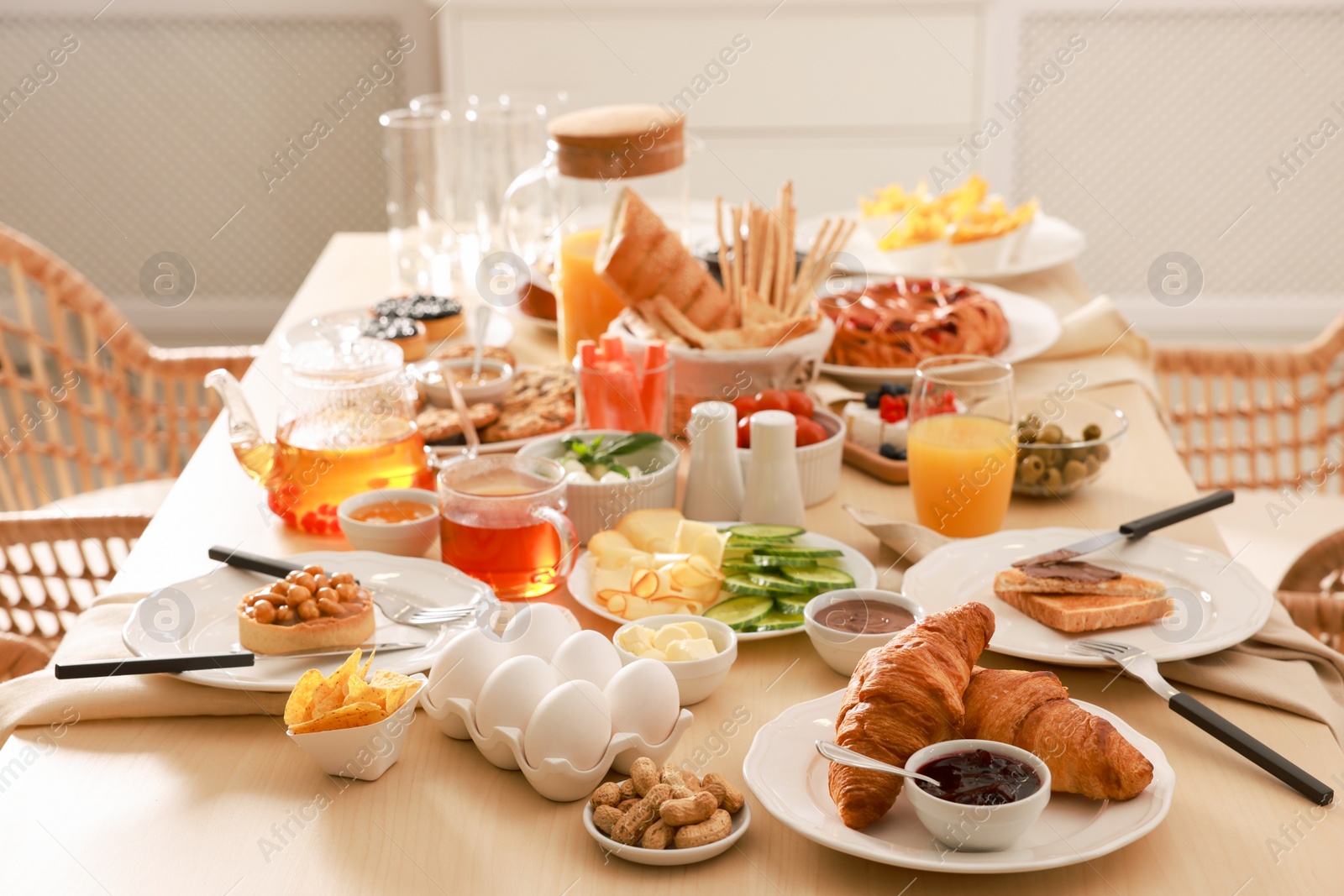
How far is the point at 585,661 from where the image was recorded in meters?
0.98

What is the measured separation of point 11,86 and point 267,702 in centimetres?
387

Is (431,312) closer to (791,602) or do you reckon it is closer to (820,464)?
(820,464)

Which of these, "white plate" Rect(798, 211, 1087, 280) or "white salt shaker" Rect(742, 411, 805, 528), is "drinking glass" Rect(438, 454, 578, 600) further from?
"white plate" Rect(798, 211, 1087, 280)

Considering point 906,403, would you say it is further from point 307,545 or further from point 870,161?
point 870,161

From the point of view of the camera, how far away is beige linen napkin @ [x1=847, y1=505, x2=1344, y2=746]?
1034 mm

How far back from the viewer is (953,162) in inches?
150

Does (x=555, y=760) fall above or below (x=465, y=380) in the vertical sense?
below

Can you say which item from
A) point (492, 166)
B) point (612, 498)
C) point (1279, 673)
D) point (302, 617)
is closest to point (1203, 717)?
point (1279, 673)

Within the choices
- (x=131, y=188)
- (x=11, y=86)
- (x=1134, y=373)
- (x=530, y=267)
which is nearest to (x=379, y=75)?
(x=131, y=188)

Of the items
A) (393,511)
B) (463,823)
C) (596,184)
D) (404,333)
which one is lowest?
(463,823)

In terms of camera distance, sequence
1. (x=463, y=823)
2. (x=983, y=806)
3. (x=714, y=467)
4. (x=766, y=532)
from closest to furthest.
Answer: (x=983, y=806) < (x=463, y=823) < (x=766, y=532) < (x=714, y=467)

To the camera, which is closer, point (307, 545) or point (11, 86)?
point (307, 545)

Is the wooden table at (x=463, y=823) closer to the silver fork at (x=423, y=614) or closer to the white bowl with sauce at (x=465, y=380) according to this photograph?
the silver fork at (x=423, y=614)

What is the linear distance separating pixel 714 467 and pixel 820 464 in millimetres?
146
